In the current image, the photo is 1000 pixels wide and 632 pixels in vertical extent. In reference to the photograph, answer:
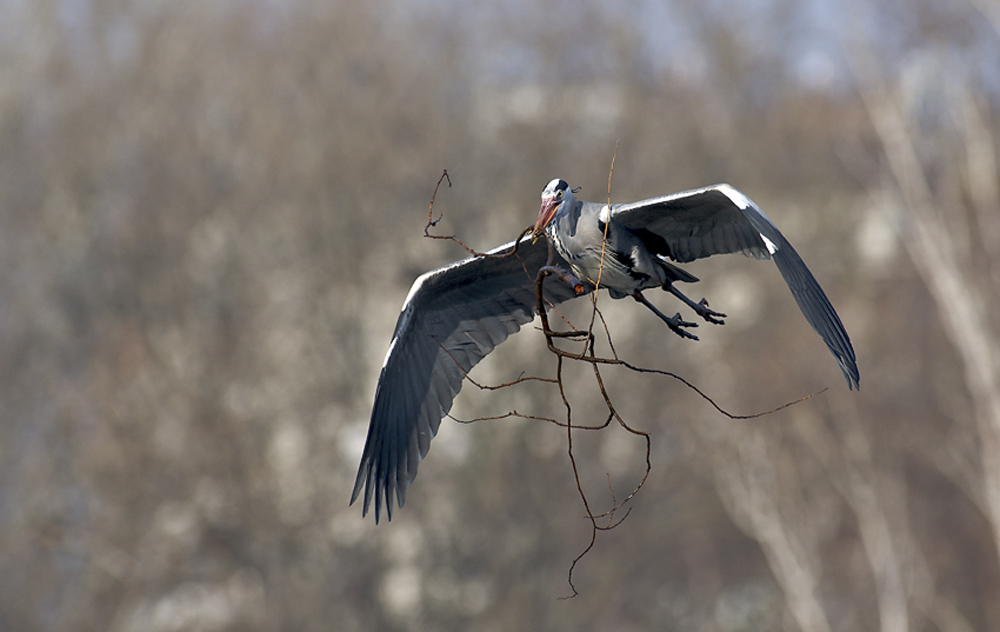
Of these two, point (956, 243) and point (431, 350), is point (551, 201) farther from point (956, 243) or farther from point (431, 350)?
point (956, 243)

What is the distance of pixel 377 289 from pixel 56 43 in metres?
8.63

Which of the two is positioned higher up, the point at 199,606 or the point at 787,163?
the point at 787,163

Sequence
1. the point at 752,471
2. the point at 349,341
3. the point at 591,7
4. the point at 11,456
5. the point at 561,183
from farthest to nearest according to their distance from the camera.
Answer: the point at 591,7 → the point at 349,341 → the point at 11,456 → the point at 752,471 → the point at 561,183

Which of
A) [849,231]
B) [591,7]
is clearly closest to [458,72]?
[591,7]

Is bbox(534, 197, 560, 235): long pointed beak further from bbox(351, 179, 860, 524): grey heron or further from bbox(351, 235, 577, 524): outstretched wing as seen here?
bbox(351, 235, 577, 524): outstretched wing

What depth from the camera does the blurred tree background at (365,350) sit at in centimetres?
2141

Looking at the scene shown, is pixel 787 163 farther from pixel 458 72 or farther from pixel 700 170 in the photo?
pixel 458 72

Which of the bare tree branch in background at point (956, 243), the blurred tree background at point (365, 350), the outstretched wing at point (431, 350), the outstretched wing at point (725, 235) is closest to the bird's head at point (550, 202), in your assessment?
the outstretched wing at point (725, 235)

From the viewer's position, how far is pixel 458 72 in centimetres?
2373

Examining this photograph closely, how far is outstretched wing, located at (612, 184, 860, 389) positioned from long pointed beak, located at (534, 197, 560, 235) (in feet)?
0.95

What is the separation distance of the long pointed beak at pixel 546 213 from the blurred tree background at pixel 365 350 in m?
16.1

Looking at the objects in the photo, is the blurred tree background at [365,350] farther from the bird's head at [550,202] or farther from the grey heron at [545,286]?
the bird's head at [550,202]

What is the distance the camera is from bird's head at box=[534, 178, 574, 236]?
3.61 m

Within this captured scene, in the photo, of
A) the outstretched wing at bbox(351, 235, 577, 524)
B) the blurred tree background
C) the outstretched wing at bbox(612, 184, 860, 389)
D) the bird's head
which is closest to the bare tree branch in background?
the blurred tree background
